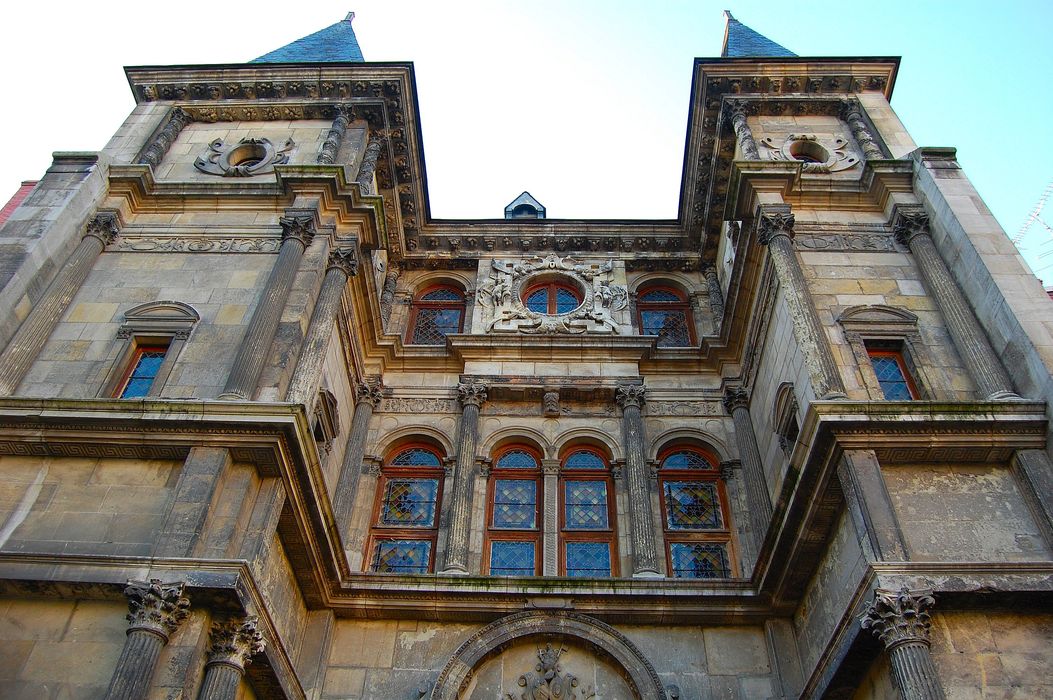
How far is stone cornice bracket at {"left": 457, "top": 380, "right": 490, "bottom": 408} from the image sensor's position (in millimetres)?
15844

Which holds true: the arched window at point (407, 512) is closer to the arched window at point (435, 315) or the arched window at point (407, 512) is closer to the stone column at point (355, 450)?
the stone column at point (355, 450)

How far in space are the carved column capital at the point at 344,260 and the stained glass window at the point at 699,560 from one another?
706 centimetres

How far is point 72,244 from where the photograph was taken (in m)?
14.1

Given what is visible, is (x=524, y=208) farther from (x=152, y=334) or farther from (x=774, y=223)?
(x=152, y=334)

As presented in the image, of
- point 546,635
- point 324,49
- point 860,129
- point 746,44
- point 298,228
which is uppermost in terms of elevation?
point 746,44

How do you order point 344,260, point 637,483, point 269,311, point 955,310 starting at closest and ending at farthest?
point 955,310, point 269,311, point 344,260, point 637,483

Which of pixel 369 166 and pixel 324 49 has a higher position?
pixel 324 49

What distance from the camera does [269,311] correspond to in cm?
1269

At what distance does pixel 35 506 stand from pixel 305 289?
4829 millimetres

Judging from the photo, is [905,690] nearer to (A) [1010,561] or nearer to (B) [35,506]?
(A) [1010,561]

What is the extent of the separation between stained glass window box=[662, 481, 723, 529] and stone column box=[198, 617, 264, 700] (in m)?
7.51

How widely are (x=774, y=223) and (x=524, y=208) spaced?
354 inches

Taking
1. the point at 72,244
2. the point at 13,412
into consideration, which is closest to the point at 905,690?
the point at 13,412

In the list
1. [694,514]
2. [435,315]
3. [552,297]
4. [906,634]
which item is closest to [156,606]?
[906,634]
